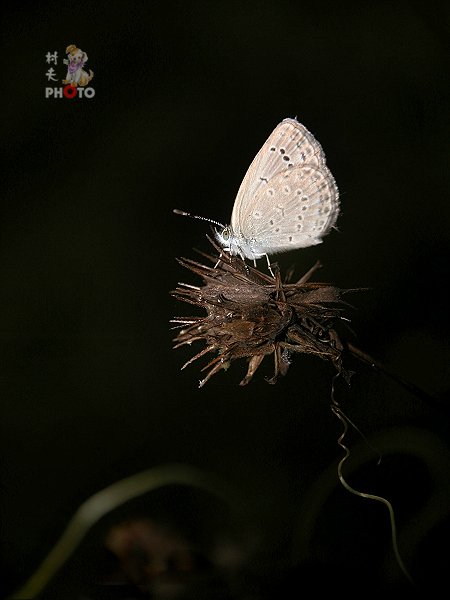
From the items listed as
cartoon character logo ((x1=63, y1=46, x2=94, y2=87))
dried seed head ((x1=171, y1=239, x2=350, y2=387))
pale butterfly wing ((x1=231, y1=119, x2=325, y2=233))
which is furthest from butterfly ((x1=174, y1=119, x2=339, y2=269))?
cartoon character logo ((x1=63, y1=46, x2=94, y2=87))

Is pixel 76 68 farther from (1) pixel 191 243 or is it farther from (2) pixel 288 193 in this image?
(2) pixel 288 193

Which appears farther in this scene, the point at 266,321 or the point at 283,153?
the point at 283,153

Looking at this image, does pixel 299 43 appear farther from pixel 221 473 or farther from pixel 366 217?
pixel 221 473

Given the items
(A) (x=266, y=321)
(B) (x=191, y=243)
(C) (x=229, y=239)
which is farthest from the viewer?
(B) (x=191, y=243)

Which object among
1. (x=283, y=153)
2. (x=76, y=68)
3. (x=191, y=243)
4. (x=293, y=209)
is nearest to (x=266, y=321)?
(x=293, y=209)

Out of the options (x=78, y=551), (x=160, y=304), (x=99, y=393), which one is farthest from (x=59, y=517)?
(x=160, y=304)

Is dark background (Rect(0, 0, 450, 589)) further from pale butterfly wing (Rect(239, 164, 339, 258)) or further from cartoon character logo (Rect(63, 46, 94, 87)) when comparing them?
pale butterfly wing (Rect(239, 164, 339, 258))

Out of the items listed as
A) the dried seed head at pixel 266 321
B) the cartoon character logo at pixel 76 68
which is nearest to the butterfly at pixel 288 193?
the dried seed head at pixel 266 321
